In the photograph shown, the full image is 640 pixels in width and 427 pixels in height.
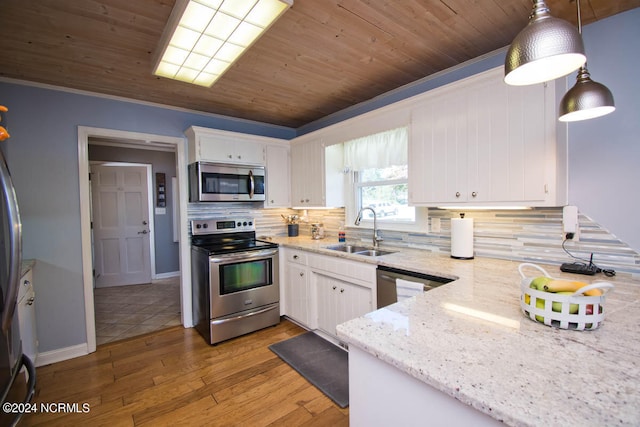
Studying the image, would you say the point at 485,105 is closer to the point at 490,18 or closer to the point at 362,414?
the point at 490,18

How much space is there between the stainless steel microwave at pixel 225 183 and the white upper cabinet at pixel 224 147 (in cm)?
8

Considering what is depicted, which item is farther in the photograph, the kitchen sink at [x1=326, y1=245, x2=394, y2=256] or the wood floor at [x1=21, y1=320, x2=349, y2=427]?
the kitchen sink at [x1=326, y1=245, x2=394, y2=256]

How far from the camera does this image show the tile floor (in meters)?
3.14

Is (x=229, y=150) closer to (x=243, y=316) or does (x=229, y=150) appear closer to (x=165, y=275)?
(x=243, y=316)

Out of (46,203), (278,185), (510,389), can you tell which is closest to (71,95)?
(46,203)

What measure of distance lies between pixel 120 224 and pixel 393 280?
4867mm

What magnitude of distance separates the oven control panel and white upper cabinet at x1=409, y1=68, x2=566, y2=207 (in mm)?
2126

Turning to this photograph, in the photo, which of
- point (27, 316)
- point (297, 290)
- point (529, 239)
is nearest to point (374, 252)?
point (297, 290)

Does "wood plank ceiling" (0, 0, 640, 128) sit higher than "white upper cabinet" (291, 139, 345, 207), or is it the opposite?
"wood plank ceiling" (0, 0, 640, 128)

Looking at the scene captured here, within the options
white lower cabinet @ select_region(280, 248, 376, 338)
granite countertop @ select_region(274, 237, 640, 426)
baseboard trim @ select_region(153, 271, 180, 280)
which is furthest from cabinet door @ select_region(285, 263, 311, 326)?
baseboard trim @ select_region(153, 271, 180, 280)

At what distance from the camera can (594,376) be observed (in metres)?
0.70

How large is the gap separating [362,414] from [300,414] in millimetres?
1119

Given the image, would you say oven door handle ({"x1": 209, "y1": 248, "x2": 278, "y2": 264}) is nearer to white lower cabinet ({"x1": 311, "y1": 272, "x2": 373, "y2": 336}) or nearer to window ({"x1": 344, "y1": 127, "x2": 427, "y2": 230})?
white lower cabinet ({"x1": 311, "y1": 272, "x2": 373, "y2": 336})

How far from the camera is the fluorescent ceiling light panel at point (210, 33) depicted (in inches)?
57.1
